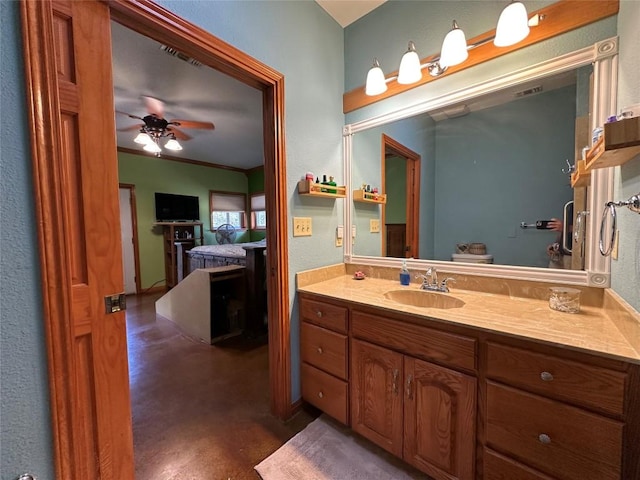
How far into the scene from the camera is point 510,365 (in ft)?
3.07

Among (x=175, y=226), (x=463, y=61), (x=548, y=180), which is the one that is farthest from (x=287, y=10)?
(x=175, y=226)

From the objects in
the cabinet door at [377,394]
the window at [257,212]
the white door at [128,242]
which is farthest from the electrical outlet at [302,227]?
the window at [257,212]

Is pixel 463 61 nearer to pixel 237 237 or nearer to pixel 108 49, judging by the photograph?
pixel 108 49

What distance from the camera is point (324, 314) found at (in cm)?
152

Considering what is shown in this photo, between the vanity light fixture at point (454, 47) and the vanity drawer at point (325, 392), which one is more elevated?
the vanity light fixture at point (454, 47)

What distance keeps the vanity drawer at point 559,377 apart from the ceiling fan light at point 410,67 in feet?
4.77

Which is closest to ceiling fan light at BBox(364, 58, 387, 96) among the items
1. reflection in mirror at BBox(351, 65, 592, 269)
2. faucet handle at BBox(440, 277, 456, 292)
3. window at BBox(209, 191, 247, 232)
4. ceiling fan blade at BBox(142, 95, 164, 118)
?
reflection in mirror at BBox(351, 65, 592, 269)

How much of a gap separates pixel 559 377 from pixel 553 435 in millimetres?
203

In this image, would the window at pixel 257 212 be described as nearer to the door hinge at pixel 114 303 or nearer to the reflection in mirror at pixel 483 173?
the reflection in mirror at pixel 483 173

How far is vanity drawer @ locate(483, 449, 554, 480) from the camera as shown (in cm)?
92

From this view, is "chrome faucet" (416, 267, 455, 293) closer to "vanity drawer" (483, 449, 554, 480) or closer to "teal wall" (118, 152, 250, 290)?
"vanity drawer" (483, 449, 554, 480)

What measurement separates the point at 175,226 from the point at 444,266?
490 cm

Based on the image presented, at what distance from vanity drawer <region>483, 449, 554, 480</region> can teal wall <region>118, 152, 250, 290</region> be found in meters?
5.35

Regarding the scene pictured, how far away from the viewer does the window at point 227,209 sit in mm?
5766
